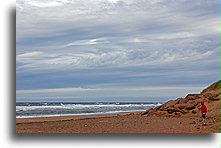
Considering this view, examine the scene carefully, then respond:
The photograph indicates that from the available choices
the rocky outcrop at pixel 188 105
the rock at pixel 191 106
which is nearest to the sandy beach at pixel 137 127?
the rocky outcrop at pixel 188 105

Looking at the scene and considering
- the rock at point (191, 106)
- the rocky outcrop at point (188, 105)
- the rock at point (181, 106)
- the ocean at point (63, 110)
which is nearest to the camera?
the rocky outcrop at point (188, 105)

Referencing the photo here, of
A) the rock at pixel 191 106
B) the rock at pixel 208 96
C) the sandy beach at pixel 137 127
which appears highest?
the rock at pixel 208 96

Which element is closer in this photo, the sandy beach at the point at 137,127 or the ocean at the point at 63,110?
the sandy beach at the point at 137,127

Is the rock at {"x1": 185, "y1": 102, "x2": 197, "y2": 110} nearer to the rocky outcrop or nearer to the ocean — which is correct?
the rocky outcrop

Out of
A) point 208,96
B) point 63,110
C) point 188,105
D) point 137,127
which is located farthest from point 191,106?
point 63,110

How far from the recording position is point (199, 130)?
10602 mm

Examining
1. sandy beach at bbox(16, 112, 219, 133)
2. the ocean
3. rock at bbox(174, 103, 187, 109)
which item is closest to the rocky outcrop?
rock at bbox(174, 103, 187, 109)

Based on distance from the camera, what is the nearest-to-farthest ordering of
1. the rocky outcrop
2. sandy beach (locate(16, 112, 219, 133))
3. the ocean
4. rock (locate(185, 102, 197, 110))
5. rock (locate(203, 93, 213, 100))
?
sandy beach (locate(16, 112, 219, 133)) < the rocky outcrop < rock (locate(203, 93, 213, 100)) < rock (locate(185, 102, 197, 110)) < the ocean

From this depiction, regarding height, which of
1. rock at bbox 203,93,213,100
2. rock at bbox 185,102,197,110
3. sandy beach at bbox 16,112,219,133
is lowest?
sandy beach at bbox 16,112,219,133

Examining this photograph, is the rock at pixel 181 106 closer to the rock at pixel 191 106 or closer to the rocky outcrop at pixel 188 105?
the rocky outcrop at pixel 188 105

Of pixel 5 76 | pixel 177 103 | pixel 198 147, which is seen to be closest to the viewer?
pixel 198 147

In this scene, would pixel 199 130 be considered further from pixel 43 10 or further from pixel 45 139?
pixel 43 10

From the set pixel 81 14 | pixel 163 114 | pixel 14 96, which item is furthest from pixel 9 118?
pixel 163 114

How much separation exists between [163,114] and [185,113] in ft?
3.62
